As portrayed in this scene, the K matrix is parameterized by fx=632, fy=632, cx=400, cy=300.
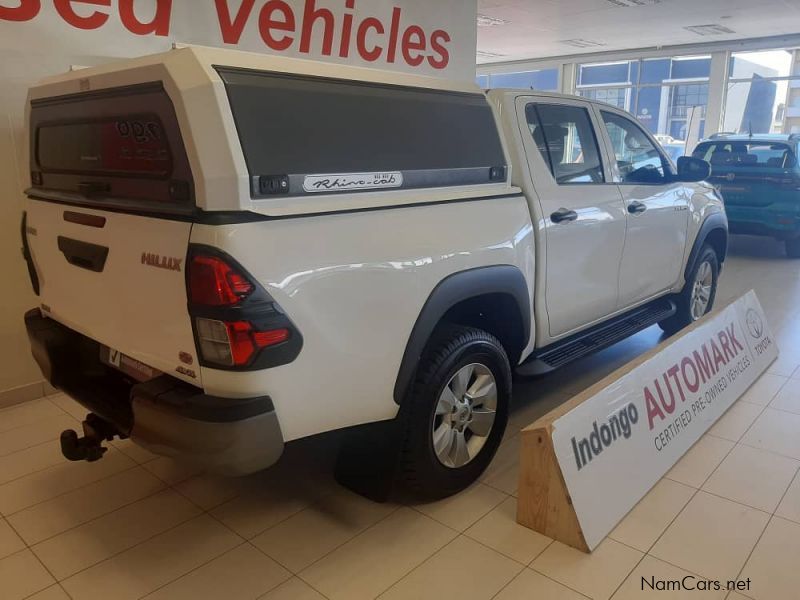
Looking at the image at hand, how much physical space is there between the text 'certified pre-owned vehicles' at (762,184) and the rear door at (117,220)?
25.3 feet

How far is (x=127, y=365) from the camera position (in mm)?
2307

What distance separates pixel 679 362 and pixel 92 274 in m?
2.72

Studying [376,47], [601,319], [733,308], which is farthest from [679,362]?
[376,47]

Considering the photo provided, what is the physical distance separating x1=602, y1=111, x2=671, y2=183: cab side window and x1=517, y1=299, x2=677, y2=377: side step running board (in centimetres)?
85

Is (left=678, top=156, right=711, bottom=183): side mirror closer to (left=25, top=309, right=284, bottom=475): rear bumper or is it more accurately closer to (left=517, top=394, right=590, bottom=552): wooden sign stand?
(left=517, top=394, right=590, bottom=552): wooden sign stand

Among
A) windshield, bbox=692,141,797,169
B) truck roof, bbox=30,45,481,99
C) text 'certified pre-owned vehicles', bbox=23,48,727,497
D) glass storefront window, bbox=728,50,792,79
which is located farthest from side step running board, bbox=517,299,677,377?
glass storefront window, bbox=728,50,792,79

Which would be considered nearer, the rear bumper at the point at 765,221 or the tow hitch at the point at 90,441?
the tow hitch at the point at 90,441

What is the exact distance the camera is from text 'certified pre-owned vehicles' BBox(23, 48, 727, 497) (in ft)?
6.07

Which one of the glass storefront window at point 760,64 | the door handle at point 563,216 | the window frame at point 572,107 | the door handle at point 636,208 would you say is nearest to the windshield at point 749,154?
the door handle at point 636,208

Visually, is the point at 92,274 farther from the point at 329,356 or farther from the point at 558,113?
the point at 558,113

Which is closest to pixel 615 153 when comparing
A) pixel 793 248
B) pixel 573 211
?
pixel 573 211

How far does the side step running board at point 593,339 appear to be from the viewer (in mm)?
3199

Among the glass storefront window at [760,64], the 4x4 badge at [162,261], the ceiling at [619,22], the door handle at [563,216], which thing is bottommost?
the door handle at [563,216]

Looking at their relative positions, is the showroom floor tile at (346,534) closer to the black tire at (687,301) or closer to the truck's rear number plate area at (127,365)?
the truck's rear number plate area at (127,365)
